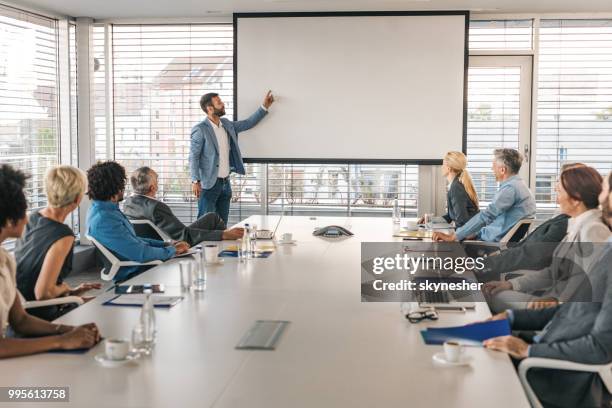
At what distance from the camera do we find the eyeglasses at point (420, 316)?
111 inches

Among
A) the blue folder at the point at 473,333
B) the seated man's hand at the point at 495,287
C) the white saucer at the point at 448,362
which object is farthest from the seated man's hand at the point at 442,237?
the white saucer at the point at 448,362

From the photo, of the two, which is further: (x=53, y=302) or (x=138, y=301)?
(x=53, y=302)

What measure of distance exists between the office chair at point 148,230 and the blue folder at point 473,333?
315cm

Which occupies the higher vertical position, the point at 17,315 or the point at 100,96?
the point at 100,96

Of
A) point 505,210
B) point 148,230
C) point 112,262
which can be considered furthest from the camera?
point 505,210

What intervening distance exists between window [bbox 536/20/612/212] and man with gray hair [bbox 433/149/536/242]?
2614 mm

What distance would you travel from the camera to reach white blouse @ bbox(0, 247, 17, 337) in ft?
8.54

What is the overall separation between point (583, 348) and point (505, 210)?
3239 millimetres

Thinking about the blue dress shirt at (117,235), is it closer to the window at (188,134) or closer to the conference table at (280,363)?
the conference table at (280,363)

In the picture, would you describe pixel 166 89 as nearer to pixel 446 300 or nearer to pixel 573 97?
pixel 573 97

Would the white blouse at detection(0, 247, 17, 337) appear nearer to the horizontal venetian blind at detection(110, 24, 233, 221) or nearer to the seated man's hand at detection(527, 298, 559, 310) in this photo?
the seated man's hand at detection(527, 298, 559, 310)

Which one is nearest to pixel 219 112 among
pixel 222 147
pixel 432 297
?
pixel 222 147

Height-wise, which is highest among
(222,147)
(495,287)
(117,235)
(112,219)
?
(222,147)

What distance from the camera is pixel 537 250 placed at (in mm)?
4223
